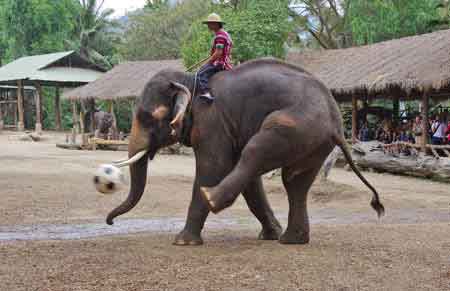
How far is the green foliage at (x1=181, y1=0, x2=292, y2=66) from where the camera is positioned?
2384cm

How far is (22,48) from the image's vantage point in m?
44.3

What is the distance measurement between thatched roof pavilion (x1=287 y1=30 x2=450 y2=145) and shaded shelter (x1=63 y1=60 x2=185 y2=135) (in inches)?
277

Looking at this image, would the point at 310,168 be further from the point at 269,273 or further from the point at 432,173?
the point at 432,173

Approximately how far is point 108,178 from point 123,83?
23.7m

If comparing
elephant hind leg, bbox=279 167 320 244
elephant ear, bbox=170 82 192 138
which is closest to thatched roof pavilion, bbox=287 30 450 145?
elephant hind leg, bbox=279 167 320 244

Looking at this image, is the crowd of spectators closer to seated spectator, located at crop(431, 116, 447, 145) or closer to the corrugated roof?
seated spectator, located at crop(431, 116, 447, 145)

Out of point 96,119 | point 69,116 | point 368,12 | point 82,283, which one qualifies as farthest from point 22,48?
point 82,283

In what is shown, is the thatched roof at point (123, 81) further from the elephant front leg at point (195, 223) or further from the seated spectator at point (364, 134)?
the elephant front leg at point (195, 223)

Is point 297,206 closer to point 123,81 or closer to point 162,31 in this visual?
point 123,81

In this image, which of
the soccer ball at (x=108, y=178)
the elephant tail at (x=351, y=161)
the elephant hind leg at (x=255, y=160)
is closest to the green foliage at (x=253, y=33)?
the elephant tail at (x=351, y=161)

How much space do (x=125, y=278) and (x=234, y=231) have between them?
3.26m

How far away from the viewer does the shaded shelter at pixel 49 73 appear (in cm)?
3497

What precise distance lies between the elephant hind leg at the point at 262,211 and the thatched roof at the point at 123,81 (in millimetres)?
20637

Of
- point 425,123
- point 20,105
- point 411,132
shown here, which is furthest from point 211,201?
point 20,105
